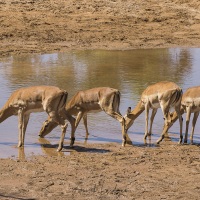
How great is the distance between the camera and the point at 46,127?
44.3ft

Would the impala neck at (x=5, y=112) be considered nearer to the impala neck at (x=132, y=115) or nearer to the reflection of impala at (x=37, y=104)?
the reflection of impala at (x=37, y=104)

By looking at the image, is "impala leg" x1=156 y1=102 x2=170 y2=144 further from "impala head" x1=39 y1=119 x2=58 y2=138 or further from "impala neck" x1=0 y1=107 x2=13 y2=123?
"impala neck" x1=0 y1=107 x2=13 y2=123

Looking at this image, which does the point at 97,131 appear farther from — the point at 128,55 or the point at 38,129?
the point at 128,55

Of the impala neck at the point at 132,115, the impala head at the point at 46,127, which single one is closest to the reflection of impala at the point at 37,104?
the impala head at the point at 46,127

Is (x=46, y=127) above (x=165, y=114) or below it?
below

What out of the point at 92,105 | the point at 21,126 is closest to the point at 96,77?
the point at 92,105

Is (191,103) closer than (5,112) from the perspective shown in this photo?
No

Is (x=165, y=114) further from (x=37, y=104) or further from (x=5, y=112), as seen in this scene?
(x=5, y=112)

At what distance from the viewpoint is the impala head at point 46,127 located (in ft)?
44.3

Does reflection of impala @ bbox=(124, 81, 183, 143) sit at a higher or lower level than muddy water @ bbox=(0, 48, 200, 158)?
higher

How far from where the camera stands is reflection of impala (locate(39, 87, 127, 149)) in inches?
516

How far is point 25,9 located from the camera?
29.4 meters

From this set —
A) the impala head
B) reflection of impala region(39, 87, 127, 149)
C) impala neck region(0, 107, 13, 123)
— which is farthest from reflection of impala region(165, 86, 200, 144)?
impala neck region(0, 107, 13, 123)

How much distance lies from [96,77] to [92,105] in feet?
22.5
